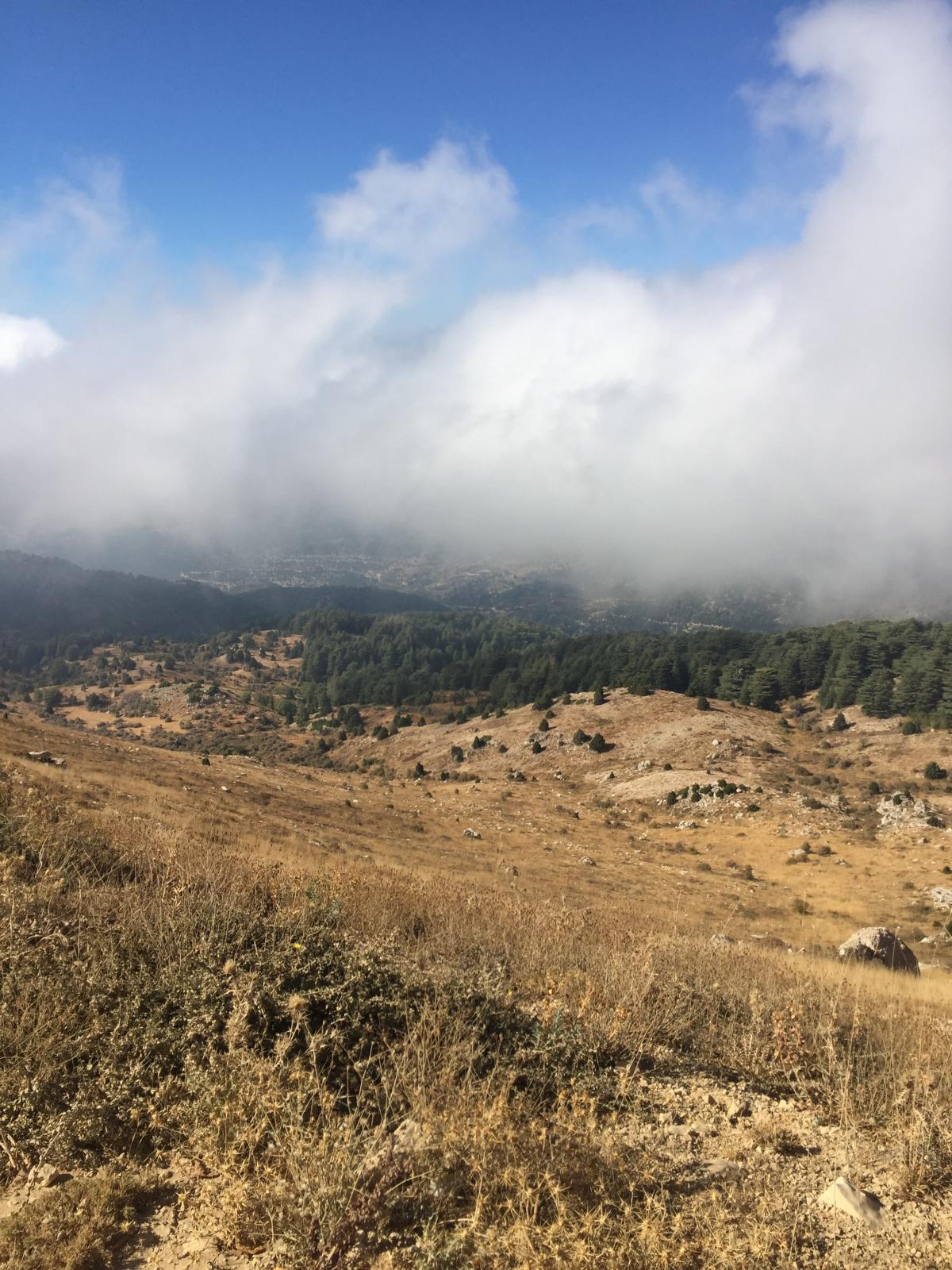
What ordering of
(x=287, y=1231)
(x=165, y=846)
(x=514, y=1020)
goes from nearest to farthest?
(x=287, y=1231), (x=514, y=1020), (x=165, y=846)

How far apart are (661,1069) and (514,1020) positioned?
4.68ft

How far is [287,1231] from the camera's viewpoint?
3217 mm

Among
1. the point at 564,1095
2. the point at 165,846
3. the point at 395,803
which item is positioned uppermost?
the point at 564,1095

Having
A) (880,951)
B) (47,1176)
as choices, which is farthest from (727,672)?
(47,1176)

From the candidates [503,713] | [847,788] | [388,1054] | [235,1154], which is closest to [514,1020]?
[388,1054]

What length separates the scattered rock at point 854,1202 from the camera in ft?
12.7

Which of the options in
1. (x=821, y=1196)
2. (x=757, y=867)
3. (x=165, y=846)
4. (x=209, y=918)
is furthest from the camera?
(x=757, y=867)

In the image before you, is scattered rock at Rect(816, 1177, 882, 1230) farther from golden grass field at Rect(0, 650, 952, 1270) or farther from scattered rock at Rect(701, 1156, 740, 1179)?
scattered rock at Rect(701, 1156, 740, 1179)

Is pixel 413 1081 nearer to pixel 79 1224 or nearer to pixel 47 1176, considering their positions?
pixel 79 1224

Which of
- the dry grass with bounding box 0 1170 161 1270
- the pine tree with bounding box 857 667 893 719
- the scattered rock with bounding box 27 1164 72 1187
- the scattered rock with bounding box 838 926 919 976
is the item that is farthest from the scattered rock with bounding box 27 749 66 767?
the pine tree with bounding box 857 667 893 719

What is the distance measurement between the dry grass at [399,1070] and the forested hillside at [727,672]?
70010 mm

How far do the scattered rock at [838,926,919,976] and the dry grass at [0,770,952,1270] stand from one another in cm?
967

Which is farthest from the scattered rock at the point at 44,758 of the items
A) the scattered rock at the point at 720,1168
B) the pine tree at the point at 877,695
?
the pine tree at the point at 877,695

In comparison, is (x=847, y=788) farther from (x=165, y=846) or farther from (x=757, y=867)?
(x=165, y=846)
